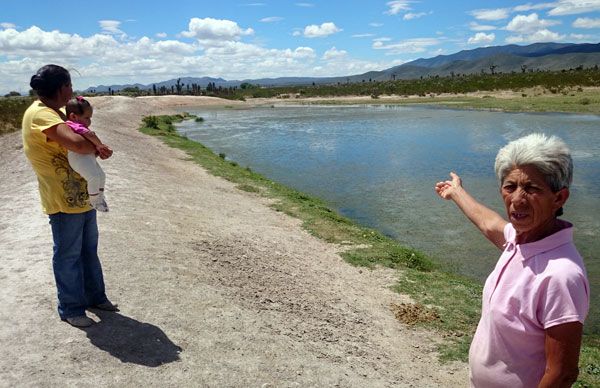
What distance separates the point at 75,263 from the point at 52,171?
91cm

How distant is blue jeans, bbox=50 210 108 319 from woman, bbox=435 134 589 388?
372cm

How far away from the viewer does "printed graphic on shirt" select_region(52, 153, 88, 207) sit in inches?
185

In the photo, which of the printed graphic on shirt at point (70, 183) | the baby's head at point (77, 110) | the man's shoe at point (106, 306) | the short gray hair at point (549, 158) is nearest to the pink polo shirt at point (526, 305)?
the short gray hair at point (549, 158)

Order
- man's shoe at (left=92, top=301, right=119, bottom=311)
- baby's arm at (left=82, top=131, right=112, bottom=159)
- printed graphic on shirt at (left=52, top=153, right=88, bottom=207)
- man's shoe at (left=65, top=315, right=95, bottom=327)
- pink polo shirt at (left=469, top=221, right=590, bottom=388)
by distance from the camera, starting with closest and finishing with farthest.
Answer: pink polo shirt at (left=469, top=221, right=590, bottom=388), baby's arm at (left=82, top=131, right=112, bottom=159), printed graphic on shirt at (left=52, top=153, right=88, bottom=207), man's shoe at (left=65, top=315, right=95, bottom=327), man's shoe at (left=92, top=301, right=119, bottom=311)

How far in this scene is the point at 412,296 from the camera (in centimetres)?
828

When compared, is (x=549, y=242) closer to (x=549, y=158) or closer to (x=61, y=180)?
(x=549, y=158)

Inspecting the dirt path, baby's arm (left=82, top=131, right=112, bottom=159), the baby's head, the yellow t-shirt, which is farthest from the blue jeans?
the baby's head

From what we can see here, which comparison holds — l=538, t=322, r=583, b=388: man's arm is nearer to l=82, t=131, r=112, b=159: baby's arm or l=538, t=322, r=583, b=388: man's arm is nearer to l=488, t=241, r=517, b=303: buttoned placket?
l=488, t=241, r=517, b=303: buttoned placket

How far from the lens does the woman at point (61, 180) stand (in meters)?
4.49

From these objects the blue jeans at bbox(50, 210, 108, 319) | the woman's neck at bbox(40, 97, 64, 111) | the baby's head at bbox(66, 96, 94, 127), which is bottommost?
the blue jeans at bbox(50, 210, 108, 319)

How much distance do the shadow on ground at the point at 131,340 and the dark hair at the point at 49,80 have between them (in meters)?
2.34

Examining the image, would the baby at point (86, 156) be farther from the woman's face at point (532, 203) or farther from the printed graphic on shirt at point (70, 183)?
the woman's face at point (532, 203)

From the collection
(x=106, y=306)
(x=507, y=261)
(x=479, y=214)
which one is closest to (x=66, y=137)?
(x=106, y=306)

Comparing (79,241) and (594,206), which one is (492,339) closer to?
(79,241)
